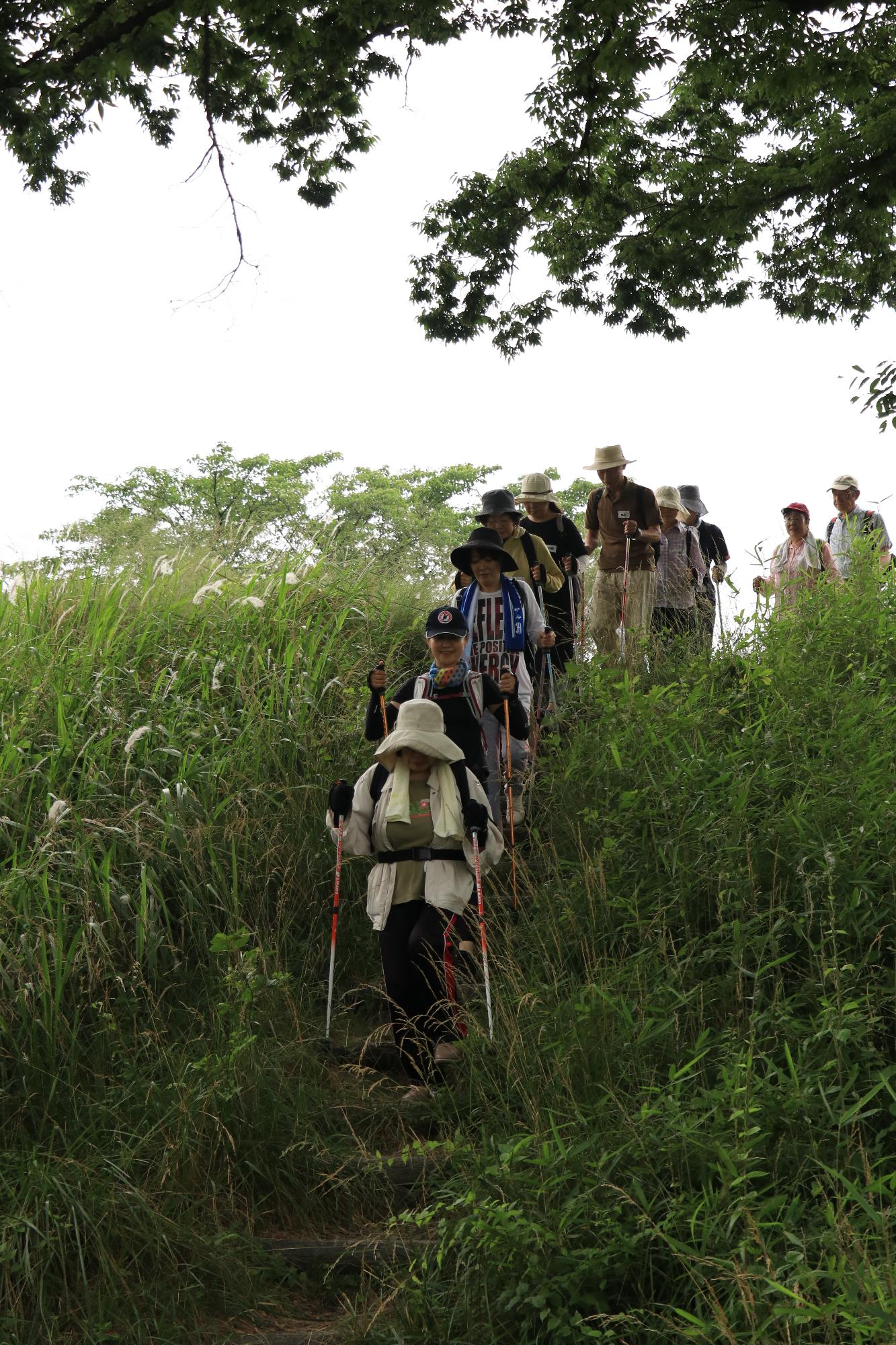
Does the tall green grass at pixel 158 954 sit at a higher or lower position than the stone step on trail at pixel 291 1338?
higher

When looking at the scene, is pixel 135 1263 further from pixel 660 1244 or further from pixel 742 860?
pixel 742 860

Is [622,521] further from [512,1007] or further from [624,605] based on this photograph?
[512,1007]

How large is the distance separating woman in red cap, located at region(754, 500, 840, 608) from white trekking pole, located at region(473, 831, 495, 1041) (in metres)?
5.49

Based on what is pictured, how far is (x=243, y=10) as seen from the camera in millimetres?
8125

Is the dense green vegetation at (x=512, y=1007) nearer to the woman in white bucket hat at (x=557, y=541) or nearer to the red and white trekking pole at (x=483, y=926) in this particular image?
the red and white trekking pole at (x=483, y=926)

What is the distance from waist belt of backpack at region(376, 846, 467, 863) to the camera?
698 centimetres

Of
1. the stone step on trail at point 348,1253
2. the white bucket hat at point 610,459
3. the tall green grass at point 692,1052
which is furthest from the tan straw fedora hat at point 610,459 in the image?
the stone step on trail at point 348,1253

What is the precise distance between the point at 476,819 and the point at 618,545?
198 inches

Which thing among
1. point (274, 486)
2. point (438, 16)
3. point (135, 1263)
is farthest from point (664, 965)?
point (274, 486)

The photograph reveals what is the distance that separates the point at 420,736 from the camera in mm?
7051

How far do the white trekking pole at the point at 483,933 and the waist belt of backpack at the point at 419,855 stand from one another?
112mm

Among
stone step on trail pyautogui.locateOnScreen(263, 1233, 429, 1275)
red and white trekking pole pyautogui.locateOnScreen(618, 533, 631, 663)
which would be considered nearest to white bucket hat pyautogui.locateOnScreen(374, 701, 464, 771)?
stone step on trail pyautogui.locateOnScreen(263, 1233, 429, 1275)

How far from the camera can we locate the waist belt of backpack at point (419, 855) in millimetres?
6984

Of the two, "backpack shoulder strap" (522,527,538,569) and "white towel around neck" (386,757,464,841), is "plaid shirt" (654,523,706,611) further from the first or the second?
"white towel around neck" (386,757,464,841)
